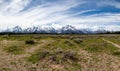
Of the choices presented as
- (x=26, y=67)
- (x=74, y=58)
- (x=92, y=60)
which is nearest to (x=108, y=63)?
(x=92, y=60)

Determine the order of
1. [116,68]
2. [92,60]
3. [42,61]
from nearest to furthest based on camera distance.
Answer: [116,68] < [42,61] < [92,60]

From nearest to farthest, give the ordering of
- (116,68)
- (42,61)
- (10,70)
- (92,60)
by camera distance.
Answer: (10,70) → (116,68) → (42,61) → (92,60)

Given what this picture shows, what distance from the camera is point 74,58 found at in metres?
35.1

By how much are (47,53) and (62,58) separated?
349 centimetres

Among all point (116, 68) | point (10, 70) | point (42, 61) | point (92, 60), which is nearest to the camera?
point (10, 70)

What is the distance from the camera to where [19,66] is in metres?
30.0

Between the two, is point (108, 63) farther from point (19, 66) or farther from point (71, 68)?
point (19, 66)

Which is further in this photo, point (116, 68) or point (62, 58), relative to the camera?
point (62, 58)

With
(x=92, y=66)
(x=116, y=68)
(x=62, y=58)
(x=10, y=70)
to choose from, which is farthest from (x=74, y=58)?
(x=10, y=70)

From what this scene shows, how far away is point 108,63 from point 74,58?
5.54 metres

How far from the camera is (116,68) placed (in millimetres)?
29938

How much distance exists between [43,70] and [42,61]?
531 centimetres

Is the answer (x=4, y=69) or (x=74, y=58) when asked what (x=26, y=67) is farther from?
(x=74, y=58)

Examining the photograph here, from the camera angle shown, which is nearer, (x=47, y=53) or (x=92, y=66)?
(x=92, y=66)
